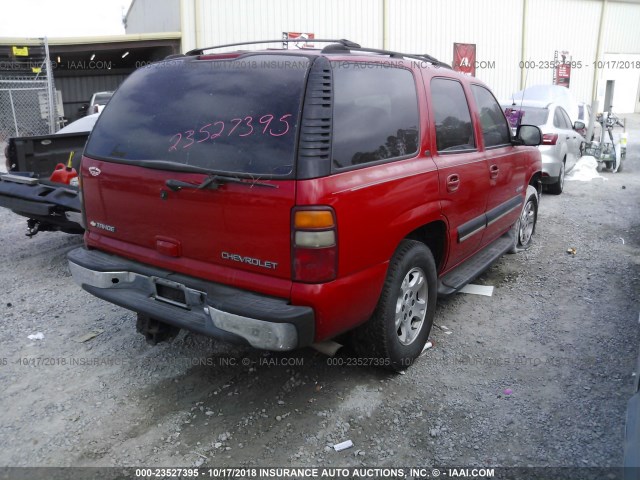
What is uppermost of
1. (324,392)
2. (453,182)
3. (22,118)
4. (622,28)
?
(622,28)

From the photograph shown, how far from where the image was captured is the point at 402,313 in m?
3.53

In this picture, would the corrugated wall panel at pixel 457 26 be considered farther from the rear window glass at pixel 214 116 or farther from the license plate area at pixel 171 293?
the license plate area at pixel 171 293

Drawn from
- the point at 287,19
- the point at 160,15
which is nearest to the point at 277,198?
the point at 287,19

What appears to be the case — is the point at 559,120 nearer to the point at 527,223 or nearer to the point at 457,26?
the point at 527,223

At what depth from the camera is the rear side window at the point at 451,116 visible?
387 cm

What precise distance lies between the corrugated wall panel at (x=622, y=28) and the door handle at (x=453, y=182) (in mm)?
29032

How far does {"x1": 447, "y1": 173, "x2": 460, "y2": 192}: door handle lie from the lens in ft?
12.5

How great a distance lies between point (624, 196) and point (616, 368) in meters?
7.11

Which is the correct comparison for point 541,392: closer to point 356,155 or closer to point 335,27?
point 356,155

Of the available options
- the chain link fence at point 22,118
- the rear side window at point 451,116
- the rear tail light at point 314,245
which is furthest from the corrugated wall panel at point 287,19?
the rear tail light at point 314,245

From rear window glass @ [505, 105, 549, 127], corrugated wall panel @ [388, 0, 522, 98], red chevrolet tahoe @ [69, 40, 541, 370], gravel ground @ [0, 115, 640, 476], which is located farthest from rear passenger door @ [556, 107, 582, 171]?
corrugated wall panel @ [388, 0, 522, 98]

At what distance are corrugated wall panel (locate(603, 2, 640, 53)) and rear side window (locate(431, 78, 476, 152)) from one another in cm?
2842

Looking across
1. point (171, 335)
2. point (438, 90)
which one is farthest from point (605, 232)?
point (171, 335)

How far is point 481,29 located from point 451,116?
2081 cm
